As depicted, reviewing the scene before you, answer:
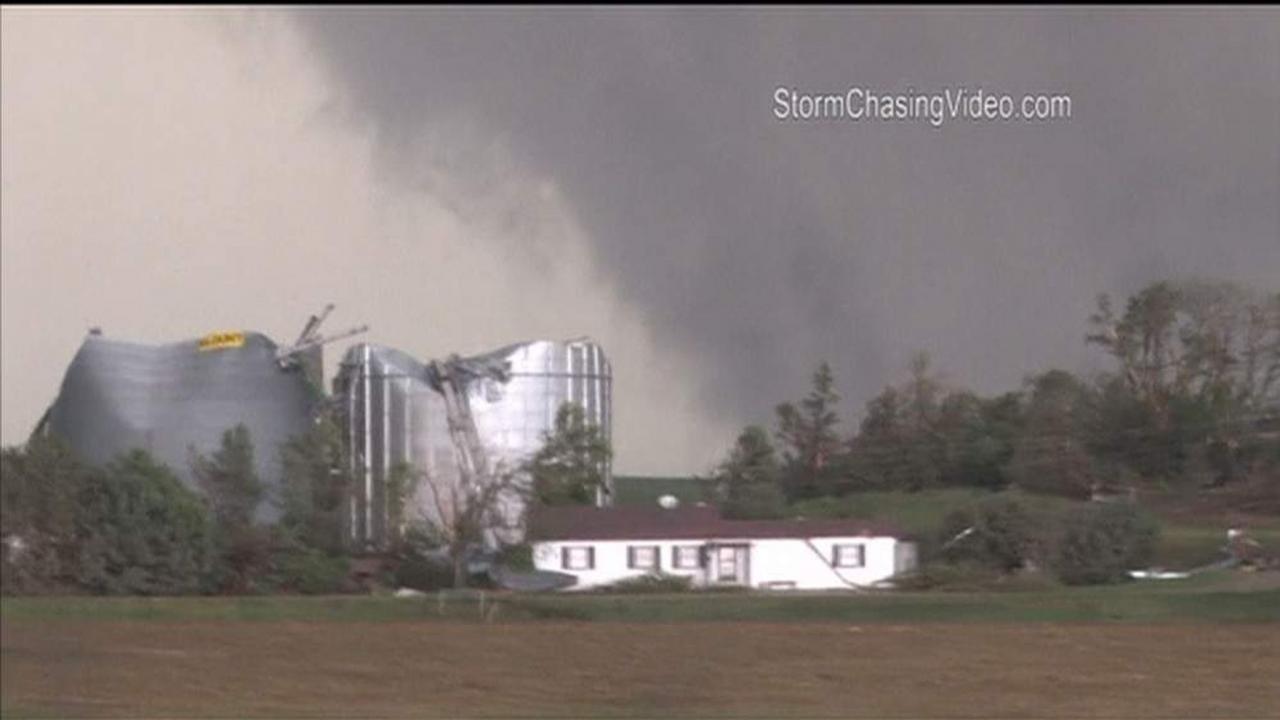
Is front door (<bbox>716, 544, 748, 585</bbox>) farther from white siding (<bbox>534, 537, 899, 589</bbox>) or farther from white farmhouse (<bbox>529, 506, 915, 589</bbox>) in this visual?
white siding (<bbox>534, 537, 899, 589</bbox>)

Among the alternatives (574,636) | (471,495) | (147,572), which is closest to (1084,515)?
(471,495)

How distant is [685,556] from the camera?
34625mm

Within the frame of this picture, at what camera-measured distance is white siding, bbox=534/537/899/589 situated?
1206 inches

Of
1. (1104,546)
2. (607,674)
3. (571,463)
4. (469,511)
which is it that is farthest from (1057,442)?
(607,674)

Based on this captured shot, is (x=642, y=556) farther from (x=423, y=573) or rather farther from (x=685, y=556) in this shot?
(x=423, y=573)

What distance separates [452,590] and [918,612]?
7.71 m

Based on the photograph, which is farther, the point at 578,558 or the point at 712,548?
the point at 712,548

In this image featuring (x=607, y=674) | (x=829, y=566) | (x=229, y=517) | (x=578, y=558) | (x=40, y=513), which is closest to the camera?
(x=607, y=674)

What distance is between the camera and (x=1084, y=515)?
101ft

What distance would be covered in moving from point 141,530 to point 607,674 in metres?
13.0

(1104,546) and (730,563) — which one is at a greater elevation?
(1104,546)

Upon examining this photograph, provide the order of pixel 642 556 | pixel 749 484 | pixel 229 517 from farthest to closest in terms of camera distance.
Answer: pixel 749 484 → pixel 642 556 → pixel 229 517

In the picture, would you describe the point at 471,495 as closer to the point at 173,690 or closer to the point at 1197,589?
the point at 1197,589

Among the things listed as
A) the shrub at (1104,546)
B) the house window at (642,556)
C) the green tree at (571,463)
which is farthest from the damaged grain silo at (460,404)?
the shrub at (1104,546)
